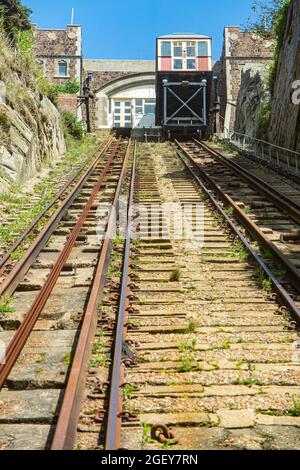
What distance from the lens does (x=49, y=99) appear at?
20750mm

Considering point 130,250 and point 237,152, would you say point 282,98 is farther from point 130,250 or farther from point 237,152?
point 130,250

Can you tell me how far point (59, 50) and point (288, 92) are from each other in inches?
1125

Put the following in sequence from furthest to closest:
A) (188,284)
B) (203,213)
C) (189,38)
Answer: (189,38)
(203,213)
(188,284)

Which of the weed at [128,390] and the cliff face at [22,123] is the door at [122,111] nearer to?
the cliff face at [22,123]

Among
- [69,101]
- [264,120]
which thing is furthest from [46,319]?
[69,101]

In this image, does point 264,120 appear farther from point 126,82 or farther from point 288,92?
point 126,82

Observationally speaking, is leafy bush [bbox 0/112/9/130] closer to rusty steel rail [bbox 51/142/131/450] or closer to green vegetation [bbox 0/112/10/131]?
green vegetation [bbox 0/112/10/131]

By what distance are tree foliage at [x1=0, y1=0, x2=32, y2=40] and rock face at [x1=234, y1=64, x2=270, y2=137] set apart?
36.6 ft

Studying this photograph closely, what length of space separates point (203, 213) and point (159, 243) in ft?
7.33

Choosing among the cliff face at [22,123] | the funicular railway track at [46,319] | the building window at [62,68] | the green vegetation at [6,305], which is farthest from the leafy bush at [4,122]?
the building window at [62,68]

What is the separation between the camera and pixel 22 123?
47.6 ft
